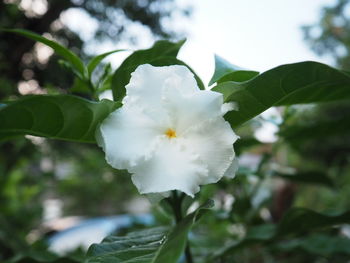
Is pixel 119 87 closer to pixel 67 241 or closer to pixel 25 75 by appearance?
pixel 25 75

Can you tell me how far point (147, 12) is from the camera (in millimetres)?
4766

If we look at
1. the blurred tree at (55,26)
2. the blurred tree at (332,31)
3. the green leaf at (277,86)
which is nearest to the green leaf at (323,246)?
the green leaf at (277,86)

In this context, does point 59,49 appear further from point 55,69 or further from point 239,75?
point 55,69

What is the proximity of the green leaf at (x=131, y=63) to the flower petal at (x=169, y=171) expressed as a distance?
0.13 metres

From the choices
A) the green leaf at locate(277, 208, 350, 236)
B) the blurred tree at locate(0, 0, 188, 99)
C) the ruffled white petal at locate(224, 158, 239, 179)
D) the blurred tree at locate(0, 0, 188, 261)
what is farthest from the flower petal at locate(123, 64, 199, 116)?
the blurred tree at locate(0, 0, 188, 99)

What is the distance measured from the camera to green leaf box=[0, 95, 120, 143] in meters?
0.44

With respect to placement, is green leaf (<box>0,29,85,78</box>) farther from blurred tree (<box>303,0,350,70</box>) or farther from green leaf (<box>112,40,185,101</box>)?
blurred tree (<box>303,0,350,70</box>)

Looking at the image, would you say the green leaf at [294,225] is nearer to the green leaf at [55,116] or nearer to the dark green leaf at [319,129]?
the dark green leaf at [319,129]

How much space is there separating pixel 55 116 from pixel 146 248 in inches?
8.1

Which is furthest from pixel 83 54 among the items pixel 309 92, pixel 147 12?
pixel 309 92

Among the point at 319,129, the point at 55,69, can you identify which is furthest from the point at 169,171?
the point at 55,69

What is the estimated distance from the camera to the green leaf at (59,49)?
1.90 feet

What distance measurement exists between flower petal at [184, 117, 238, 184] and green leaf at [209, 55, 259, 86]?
0.09 m

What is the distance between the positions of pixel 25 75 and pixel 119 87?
3.70 m
